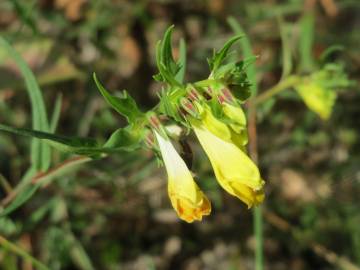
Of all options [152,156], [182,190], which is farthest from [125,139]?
[152,156]

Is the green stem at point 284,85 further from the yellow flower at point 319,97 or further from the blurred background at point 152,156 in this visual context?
the blurred background at point 152,156

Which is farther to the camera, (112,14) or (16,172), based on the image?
(112,14)

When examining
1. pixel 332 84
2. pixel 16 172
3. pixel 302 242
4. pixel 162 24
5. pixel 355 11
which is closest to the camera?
pixel 332 84

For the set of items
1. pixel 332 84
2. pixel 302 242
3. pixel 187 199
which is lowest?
pixel 302 242

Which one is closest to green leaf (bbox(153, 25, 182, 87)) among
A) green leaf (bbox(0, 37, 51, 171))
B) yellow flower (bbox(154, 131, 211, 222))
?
yellow flower (bbox(154, 131, 211, 222))

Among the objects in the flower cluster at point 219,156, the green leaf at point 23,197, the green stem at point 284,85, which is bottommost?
the green stem at point 284,85

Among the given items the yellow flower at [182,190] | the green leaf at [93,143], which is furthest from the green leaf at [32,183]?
the yellow flower at [182,190]

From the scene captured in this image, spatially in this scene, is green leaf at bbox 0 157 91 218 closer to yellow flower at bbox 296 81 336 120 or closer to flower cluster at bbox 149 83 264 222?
flower cluster at bbox 149 83 264 222

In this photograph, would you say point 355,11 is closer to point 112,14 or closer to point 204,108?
point 112,14

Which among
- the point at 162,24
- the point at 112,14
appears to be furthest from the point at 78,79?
the point at 162,24
